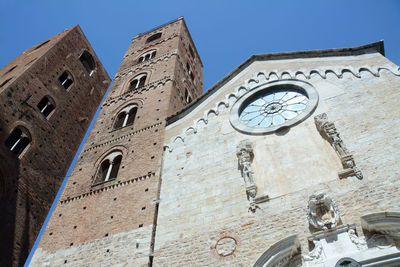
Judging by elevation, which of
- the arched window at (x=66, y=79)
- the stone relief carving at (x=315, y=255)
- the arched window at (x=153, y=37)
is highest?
the arched window at (x=153, y=37)

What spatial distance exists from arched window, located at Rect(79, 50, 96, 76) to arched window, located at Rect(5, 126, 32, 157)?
25.3ft

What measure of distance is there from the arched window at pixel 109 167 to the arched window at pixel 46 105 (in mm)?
5517

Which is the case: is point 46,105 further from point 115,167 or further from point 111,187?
point 111,187

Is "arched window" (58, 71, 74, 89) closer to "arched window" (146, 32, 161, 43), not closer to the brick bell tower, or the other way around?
the brick bell tower

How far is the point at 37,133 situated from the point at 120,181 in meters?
6.47

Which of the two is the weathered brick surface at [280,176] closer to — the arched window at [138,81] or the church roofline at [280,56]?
the church roofline at [280,56]

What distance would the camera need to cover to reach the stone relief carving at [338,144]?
21.9 feet

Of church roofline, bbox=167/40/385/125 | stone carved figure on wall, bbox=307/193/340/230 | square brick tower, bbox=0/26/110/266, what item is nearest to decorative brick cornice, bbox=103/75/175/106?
square brick tower, bbox=0/26/110/266

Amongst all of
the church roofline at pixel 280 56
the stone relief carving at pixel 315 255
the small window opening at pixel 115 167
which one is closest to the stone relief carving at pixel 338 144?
the stone relief carving at pixel 315 255

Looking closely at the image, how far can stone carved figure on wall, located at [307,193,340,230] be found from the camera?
590 cm

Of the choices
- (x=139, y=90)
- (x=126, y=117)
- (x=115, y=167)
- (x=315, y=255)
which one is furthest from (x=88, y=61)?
(x=315, y=255)

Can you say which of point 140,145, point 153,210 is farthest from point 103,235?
point 140,145

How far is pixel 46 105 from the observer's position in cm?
1565

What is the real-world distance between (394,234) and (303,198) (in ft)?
5.33
